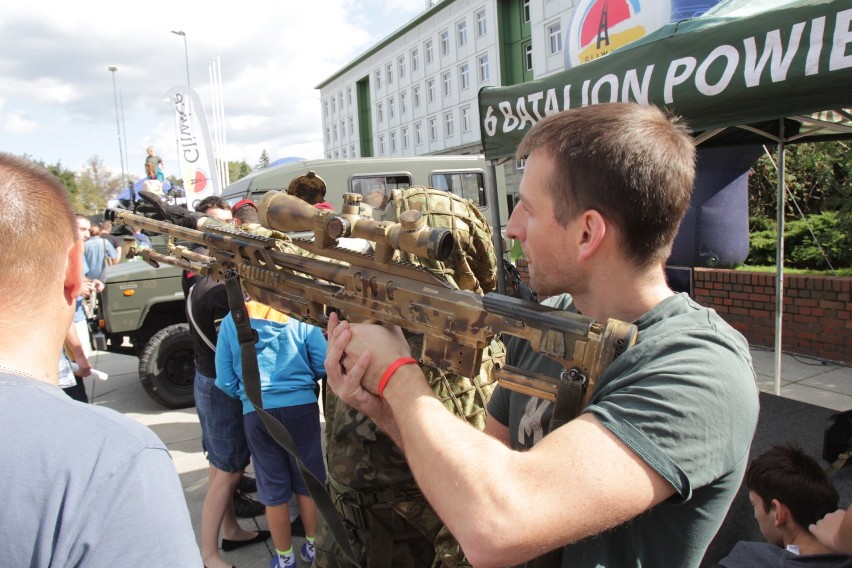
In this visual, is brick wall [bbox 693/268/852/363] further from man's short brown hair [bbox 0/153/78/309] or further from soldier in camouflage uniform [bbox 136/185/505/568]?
man's short brown hair [bbox 0/153/78/309]

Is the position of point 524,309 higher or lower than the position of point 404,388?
higher

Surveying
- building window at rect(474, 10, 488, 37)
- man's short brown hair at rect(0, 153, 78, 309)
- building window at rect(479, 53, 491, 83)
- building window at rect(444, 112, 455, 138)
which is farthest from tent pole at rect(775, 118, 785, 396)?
building window at rect(444, 112, 455, 138)

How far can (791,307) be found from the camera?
21.5 feet

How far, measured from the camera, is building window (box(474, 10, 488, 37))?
1463 inches

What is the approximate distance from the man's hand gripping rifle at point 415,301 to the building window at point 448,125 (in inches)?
1655

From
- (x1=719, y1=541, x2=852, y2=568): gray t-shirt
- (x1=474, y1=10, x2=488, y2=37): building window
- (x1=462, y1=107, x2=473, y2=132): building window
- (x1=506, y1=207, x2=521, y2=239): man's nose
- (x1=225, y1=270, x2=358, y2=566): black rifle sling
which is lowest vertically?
(x1=719, y1=541, x2=852, y2=568): gray t-shirt

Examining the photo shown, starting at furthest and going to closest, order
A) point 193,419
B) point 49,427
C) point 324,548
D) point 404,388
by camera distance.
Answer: point 193,419 → point 324,548 → point 404,388 → point 49,427

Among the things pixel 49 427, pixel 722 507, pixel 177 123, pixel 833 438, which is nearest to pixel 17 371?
pixel 49 427

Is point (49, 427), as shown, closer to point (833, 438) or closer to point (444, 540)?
point (444, 540)

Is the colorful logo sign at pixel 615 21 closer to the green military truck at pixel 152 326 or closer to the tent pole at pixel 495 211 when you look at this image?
the tent pole at pixel 495 211

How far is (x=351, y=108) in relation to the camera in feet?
186

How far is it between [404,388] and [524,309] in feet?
1.11

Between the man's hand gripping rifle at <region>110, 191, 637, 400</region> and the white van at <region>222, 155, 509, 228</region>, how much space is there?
5.86 metres

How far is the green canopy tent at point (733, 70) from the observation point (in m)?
2.62
